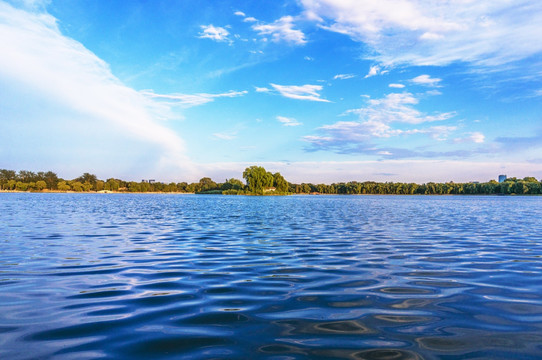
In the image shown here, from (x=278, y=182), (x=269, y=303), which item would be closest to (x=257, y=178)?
(x=278, y=182)

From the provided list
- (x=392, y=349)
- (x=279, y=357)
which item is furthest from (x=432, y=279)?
(x=279, y=357)

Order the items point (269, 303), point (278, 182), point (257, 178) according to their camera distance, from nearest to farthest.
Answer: point (269, 303) < point (257, 178) < point (278, 182)

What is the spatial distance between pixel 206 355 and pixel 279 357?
1.05m

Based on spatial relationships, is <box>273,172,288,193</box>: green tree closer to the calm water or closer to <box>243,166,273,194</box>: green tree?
<box>243,166,273,194</box>: green tree

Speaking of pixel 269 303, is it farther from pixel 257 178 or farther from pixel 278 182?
pixel 278 182

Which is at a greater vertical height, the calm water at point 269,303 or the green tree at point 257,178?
the green tree at point 257,178

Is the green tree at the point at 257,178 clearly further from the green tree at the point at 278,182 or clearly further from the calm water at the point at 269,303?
the calm water at the point at 269,303

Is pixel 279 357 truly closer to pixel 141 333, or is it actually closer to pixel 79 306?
pixel 141 333

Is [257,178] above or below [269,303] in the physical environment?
above

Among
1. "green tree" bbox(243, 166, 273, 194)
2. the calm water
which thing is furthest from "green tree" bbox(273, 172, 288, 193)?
the calm water

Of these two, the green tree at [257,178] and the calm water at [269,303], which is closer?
the calm water at [269,303]

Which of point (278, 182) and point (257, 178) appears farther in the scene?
point (278, 182)

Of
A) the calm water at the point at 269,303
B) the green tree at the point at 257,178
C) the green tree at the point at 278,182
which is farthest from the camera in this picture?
the green tree at the point at 278,182

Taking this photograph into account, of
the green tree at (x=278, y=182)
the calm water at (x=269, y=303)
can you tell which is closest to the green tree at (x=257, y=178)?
the green tree at (x=278, y=182)
